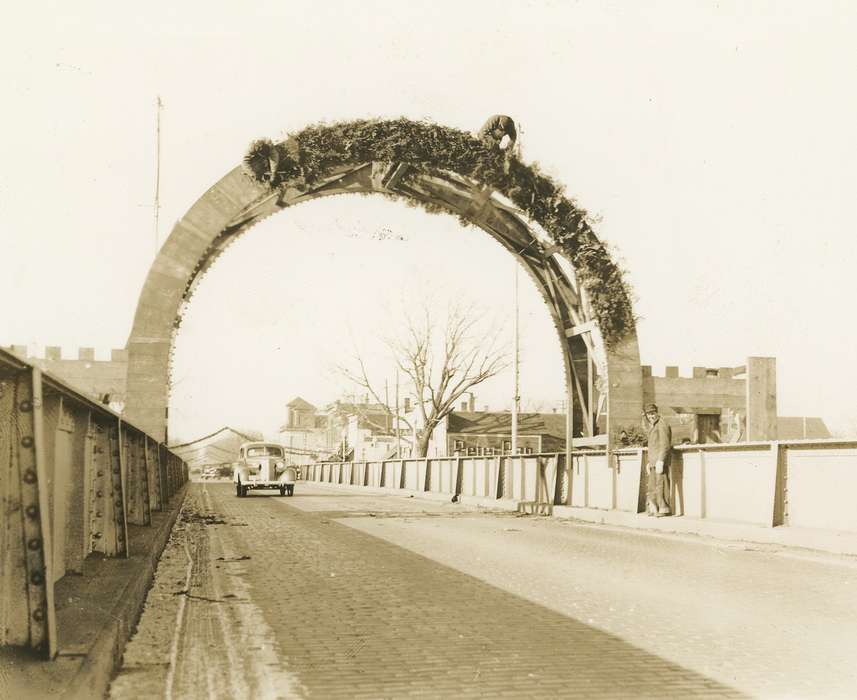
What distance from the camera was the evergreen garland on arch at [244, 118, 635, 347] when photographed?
60.5 feet

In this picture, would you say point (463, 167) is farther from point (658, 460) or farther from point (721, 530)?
point (721, 530)

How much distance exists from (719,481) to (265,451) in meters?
21.4

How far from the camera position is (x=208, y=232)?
18172 millimetres

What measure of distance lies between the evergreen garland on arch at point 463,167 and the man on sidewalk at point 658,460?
14.9ft

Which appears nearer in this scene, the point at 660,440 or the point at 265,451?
the point at 660,440

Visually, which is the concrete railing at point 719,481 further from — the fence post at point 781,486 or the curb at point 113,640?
the curb at point 113,640

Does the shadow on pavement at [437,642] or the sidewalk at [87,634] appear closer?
the sidewalk at [87,634]

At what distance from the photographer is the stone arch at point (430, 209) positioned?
713 inches

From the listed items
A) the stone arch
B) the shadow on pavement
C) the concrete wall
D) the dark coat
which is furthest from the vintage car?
the shadow on pavement

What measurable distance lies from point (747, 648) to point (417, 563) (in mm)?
4698

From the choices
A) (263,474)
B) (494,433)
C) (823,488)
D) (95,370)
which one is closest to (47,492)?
(823,488)

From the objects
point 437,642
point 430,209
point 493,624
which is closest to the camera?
point 437,642

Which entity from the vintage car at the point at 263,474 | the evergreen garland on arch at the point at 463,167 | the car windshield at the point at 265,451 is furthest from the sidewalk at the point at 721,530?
the car windshield at the point at 265,451

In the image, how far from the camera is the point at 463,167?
62.8 ft
